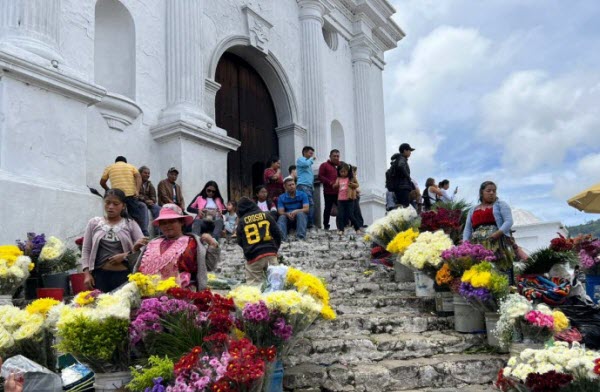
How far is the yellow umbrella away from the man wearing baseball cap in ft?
27.3

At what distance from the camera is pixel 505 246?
6.71 metres

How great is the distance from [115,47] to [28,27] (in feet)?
9.59

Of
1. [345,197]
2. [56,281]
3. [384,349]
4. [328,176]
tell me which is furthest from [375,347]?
[328,176]

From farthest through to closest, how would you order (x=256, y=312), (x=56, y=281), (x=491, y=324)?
1. (x=56, y=281)
2. (x=491, y=324)
3. (x=256, y=312)

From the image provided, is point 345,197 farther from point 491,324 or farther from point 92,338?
point 92,338

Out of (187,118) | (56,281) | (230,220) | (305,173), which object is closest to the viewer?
(56,281)

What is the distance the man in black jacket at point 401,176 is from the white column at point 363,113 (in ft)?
21.7

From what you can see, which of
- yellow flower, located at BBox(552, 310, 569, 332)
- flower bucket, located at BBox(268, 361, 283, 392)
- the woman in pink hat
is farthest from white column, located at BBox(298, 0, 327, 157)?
flower bucket, located at BBox(268, 361, 283, 392)

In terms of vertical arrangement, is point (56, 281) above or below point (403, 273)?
above

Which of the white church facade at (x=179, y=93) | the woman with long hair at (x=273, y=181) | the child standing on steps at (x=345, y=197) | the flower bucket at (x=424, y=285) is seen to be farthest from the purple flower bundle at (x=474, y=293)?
the woman with long hair at (x=273, y=181)

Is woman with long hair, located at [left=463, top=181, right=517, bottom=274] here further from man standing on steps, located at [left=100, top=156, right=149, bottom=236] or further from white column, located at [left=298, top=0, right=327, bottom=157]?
white column, located at [left=298, top=0, right=327, bottom=157]

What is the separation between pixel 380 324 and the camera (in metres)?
5.85

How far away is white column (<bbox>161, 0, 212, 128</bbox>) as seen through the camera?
37.4ft

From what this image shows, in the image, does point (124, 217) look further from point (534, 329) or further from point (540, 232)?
point (540, 232)
